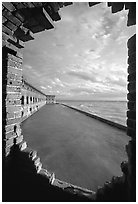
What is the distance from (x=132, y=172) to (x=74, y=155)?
3.62m

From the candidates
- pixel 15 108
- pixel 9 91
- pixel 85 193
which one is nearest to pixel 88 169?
pixel 85 193

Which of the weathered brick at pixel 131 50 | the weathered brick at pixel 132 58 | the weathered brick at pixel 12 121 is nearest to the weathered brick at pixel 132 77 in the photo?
the weathered brick at pixel 132 58

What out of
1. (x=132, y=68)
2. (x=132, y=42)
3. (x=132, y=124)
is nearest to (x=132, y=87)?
(x=132, y=68)

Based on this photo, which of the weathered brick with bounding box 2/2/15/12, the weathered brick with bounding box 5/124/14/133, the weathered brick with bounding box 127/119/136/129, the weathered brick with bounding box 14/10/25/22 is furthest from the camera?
the weathered brick with bounding box 5/124/14/133

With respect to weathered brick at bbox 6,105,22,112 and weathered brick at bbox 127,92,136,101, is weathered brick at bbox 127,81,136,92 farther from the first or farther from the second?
weathered brick at bbox 6,105,22,112

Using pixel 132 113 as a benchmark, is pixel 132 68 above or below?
above

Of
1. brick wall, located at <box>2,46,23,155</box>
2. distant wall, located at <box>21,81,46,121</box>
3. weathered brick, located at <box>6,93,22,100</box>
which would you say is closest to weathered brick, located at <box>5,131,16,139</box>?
brick wall, located at <box>2,46,23,155</box>

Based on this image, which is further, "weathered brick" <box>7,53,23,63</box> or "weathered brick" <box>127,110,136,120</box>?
"weathered brick" <box>7,53,23,63</box>

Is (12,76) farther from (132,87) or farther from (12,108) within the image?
(132,87)

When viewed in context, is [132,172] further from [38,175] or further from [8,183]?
[8,183]

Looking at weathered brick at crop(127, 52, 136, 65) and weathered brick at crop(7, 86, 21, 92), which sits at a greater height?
weathered brick at crop(127, 52, 136, 65)

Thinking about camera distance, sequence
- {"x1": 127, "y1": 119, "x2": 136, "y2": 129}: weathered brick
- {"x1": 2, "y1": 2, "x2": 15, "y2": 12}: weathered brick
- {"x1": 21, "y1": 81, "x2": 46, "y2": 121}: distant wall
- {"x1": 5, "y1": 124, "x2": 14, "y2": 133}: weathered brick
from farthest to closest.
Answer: {"x1": 21, "y1": 81, "x2": 46, "y2": 121}: distant wall
{"x1": 5, "y1": 124, "x2": 14, "y2": 133}: weathered brick
{"x1": 2, "y1": 2, "x2": 15, "y2": 12}: weathered brick
{"x1": 127, "y1": 119, "x2": 136, "y2": 129}: weathered brick

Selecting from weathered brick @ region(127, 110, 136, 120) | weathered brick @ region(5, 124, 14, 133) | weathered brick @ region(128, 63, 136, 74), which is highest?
weathered brick @ region(128, 63, 136, 74)

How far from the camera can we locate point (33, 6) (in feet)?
6.05
